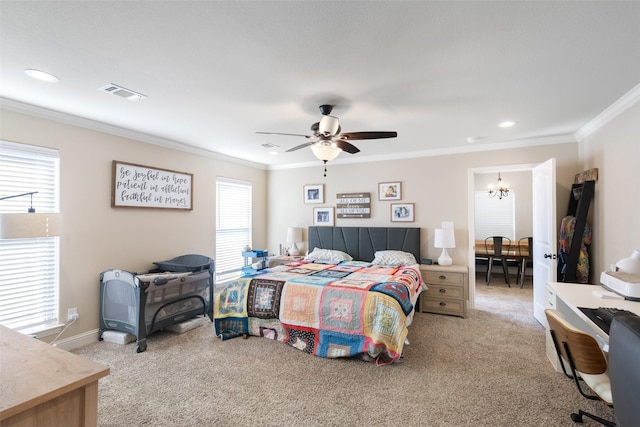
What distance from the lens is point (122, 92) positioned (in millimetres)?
2516

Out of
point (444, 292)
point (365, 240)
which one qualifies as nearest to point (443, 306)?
point (444, 292)

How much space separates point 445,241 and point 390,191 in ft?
3.97

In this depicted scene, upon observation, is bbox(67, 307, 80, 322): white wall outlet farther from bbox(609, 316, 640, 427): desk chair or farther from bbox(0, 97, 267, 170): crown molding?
bbox(609, 316, 640, 427): desk chair

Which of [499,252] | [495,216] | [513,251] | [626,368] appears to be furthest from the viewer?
[495,216]

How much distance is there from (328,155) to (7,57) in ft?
8.09

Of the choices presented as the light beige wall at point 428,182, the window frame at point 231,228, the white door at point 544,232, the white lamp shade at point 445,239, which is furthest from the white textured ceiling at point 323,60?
the window frame at point 231,228

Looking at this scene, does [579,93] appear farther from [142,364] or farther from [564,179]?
[142,364]

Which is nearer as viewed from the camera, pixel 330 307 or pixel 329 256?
pixel 330 307

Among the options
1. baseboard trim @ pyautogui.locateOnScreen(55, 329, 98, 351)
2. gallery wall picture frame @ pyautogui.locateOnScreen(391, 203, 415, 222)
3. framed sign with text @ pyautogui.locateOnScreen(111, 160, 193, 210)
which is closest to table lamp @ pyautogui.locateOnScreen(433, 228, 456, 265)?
gallery wall picture frame @ pyautogui.locateOnScreen(391, 203, 415, 222)

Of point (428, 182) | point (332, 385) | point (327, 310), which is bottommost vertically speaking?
point (332, 385)

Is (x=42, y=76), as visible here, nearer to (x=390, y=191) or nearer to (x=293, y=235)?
(x=293, y=235)

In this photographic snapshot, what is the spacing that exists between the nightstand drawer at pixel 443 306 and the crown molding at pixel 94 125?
13.0 feet

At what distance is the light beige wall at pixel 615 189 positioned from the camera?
2.63 m

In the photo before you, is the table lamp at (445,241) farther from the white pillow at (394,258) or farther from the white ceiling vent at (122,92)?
the white ceiling vent at (122,92)
